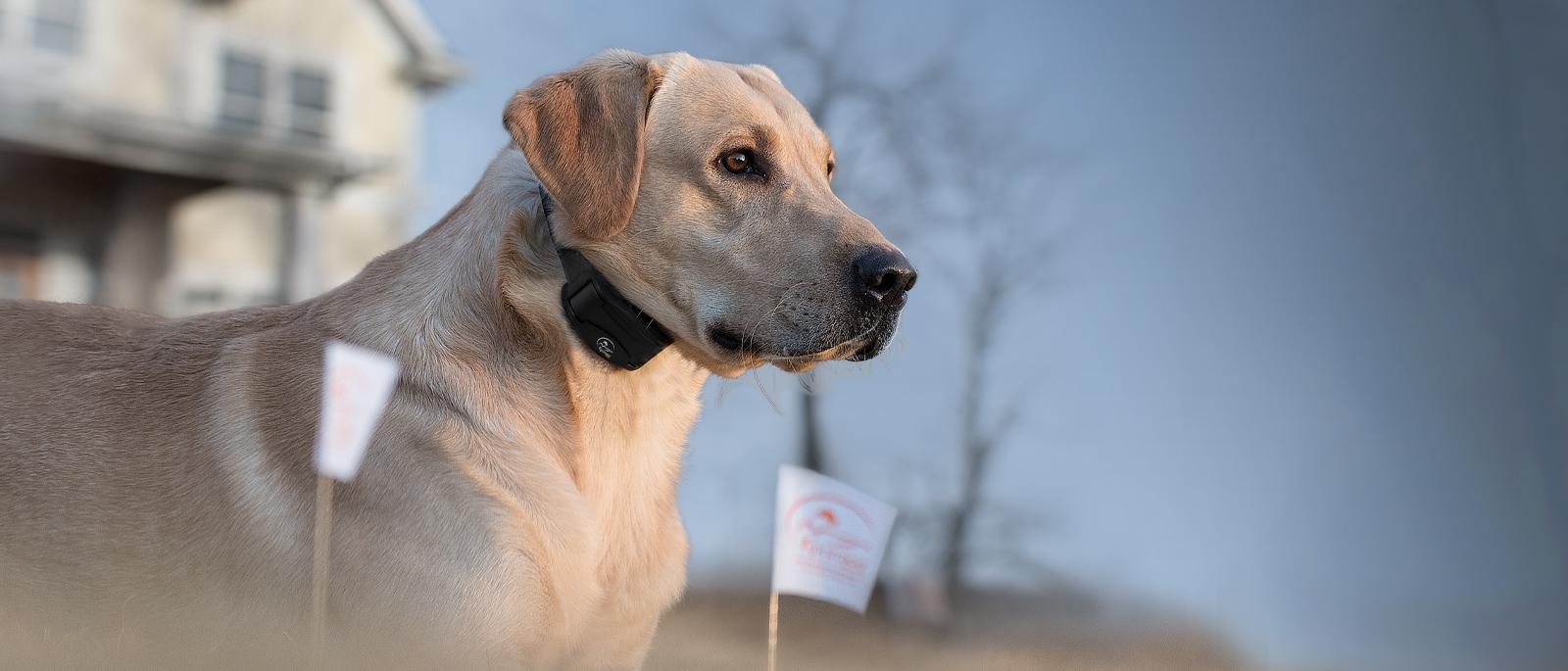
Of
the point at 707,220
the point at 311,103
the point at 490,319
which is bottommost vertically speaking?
the point at 490,319

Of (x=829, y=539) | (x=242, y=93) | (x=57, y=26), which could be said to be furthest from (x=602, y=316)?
(x=242, y=93)

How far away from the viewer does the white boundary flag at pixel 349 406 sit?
2.33m

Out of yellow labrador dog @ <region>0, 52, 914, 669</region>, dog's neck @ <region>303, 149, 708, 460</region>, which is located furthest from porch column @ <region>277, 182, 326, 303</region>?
dog's neck @ <region>303, 149, 708, 460</region>

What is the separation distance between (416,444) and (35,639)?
3.31 feet

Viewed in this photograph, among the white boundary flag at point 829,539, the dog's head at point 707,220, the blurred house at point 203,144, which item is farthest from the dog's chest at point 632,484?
the blurred house at point 203,144

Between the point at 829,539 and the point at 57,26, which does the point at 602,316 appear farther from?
the point at 57,26

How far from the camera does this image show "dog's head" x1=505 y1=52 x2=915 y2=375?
2.49 m

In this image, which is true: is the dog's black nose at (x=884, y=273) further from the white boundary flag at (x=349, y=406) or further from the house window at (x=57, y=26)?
the house window at (x=57, y=26)

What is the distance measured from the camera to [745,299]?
2.54 m

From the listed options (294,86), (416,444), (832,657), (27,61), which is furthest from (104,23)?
(416,444)

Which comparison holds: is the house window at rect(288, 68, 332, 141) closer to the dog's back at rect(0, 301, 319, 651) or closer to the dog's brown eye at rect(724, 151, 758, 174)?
the dog's back at rect(0, 301, 319, 651)

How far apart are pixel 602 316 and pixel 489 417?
1.07ft

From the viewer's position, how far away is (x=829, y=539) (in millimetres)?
3002

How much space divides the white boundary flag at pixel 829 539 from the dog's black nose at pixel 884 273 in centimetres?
68
